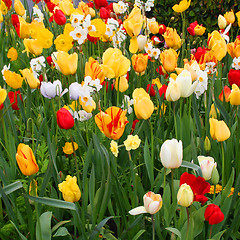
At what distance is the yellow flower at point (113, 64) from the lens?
131 cm

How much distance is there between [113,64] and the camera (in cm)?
132

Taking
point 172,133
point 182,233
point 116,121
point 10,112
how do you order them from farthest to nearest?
1. point 172,133
2. point 10,112
3. point 116,121
4. point 182,233

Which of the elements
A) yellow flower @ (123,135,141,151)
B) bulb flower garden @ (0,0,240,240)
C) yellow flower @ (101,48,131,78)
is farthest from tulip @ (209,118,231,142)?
yellow flower @ (101,48,131,78)

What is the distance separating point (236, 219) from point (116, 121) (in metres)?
0.46

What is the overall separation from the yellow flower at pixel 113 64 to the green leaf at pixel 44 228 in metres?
0.55

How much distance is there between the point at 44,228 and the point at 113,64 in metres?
0.63

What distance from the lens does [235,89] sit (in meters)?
1.23

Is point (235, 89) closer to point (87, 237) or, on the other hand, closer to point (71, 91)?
point (71, 91)

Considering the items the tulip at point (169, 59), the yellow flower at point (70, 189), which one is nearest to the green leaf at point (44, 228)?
the yellow flower at point (70, 189)

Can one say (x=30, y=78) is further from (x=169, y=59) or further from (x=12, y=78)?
(x=169, y=59)

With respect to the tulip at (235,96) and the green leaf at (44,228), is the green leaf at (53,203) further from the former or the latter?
the tulip at (235,96)

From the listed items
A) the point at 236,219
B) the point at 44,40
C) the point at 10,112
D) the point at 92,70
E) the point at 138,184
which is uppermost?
the point at 44,40

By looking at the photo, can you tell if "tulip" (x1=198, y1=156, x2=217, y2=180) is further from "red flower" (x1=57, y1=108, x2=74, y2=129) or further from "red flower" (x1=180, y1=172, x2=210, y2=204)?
"red flower" (x1=57, y1=108, x2=74, y2=129)

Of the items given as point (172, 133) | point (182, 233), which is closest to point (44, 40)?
point (172, 133)
